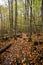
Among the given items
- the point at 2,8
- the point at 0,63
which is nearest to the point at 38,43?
the point at 0,63

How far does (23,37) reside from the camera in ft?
61.9

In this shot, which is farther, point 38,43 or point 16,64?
point 38,43

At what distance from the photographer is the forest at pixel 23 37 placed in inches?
355

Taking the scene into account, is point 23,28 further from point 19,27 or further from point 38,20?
point 38,20

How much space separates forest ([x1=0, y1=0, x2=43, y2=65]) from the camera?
9.03 metres

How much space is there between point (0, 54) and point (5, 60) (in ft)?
4.28

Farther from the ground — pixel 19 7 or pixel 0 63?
pixel 19 7

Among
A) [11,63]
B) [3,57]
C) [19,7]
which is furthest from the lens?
[19,7]

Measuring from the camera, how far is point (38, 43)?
38.0ft

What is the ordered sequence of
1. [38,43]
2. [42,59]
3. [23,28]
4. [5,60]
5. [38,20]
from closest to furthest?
[42,59] < [5,60] < [38,43] < [38,20] < [23,28]

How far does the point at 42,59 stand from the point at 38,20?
1609 cm

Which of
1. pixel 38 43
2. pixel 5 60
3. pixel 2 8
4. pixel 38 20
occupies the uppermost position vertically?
Result: pixel 2 8

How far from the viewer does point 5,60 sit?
9.44 meters

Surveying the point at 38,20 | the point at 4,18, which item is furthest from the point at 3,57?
the point at 4,18
